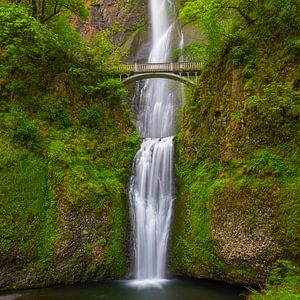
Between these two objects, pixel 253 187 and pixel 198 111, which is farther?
pixel 198 111

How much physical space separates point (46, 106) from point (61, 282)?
20.1ft

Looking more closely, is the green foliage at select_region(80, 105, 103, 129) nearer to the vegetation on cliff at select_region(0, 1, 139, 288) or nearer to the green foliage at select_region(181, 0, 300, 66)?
the vegetation on cliff at select_region(0, 1, 139, 288)

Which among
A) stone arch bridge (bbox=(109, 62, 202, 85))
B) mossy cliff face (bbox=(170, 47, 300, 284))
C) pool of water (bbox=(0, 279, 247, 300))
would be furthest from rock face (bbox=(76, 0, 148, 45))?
pool of water (bbox=(0, 279, 247, 300))

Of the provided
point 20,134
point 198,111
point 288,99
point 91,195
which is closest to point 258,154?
point 288,99

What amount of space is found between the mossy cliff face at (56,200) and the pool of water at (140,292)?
393 mm

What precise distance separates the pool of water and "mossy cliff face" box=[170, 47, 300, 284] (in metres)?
0.33

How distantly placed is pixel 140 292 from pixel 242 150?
5.16 m

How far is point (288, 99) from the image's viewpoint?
857cm

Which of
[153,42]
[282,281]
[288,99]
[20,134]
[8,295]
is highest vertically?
[153,42]

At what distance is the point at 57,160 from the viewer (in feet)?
34.8

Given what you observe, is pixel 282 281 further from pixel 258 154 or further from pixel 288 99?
pixel 288 99

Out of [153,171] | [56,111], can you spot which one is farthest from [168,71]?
[56,111]

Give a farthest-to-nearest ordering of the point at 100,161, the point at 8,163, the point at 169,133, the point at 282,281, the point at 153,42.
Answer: the point at 153,42
the point at 169,133
the point at 100,161
the point at 8,163
the point at 282,281

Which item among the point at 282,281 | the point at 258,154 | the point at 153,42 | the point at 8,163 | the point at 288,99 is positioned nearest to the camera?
the point at 282,281
